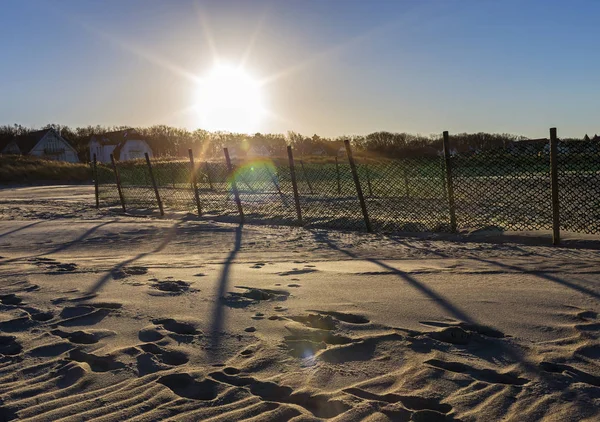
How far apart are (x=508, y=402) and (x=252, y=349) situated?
150 cm

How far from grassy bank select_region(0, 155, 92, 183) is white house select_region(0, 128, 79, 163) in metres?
23.4

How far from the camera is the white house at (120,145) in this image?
68.0 m

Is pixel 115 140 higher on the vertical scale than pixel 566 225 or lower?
higher

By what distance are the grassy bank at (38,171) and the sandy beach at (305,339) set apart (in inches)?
1336

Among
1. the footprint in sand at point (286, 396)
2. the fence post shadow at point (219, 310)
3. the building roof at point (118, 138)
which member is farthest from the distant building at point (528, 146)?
the building roof at point (118, 138)

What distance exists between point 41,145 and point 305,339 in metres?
67.6

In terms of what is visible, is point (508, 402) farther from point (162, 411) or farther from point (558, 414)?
point (162, 411)

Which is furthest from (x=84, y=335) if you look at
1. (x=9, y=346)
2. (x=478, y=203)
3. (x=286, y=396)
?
(x=478, y=203)

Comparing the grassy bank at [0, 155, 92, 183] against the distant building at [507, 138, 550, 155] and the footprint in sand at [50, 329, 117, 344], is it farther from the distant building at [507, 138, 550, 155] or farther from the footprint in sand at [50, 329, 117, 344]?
the footprint in sand at [50, 329, 117, 344]

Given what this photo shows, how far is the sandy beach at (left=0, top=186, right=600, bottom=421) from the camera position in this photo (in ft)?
8.21

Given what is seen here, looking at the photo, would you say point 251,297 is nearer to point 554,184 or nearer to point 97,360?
point 97,360

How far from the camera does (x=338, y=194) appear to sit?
17.8m

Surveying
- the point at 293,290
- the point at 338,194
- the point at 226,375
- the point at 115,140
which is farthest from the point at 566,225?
the point at 115,140

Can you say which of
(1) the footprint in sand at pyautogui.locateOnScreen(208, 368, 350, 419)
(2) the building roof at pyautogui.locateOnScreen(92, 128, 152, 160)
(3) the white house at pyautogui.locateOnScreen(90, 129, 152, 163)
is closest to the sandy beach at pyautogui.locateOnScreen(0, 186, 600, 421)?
(1) the footprint in sand at pyautogui.locateOnScreen(208, 368, 350, 419)
